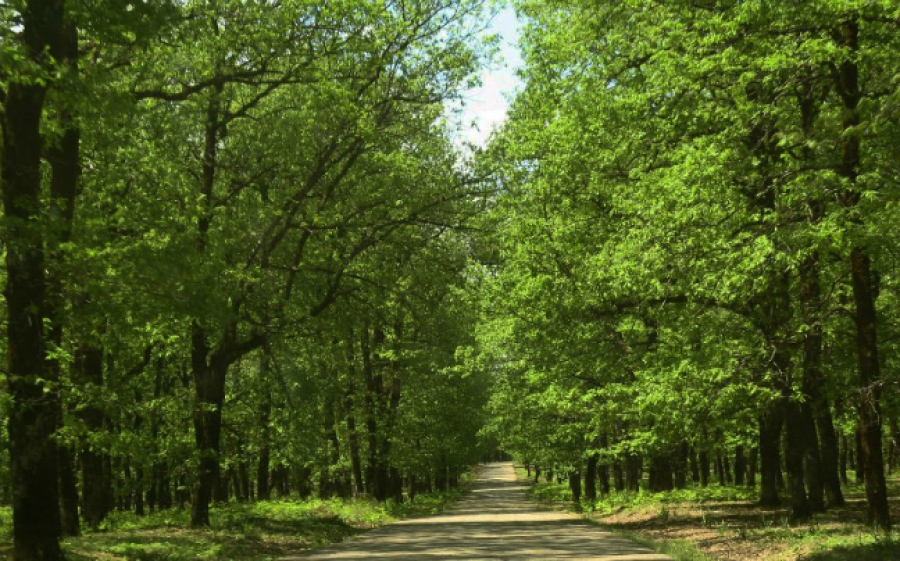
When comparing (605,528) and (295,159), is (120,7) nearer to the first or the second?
(295,159)

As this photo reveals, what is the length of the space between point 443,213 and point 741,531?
32.0 ft

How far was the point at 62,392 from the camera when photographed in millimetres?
9469

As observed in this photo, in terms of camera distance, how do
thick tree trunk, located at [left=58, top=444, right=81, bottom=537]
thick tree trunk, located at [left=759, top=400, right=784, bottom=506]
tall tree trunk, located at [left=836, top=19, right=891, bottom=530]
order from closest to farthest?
1. tall tree trunk, located at [left=836, top=19, right=891, bottom=530]
2. thick tree trunk, located at [left=58, top=444, right=81, bottom=537]
3. thick tree trunk, located at [left=759, top=400, right=784, bottom=506]

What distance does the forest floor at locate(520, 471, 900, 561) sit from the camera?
11359mm

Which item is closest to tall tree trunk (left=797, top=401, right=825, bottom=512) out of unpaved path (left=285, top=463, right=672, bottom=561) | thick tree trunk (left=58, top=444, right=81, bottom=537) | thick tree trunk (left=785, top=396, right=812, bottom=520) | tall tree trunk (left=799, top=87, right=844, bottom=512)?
tall tree trunk (left=799, top=87, right=844, bottom=512)

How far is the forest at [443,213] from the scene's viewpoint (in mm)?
9867

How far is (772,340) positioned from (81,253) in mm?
12738

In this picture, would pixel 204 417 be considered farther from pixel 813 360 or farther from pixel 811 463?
pixel 811 463

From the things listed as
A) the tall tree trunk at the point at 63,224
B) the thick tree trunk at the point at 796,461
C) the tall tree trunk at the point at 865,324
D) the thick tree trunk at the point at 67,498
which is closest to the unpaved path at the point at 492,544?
the tall tree trunk at the point at 865,324

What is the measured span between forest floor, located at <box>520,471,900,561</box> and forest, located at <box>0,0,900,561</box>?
1.15 meters

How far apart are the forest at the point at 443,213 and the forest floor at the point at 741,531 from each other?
1.15m

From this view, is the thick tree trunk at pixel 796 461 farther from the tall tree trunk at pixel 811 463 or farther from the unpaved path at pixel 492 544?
the unpaved path at pixel 492 544

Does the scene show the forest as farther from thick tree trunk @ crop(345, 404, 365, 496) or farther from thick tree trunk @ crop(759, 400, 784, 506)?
thick tree trunk @ crop(345, 404, 365, 496)

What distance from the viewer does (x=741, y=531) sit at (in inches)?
609
